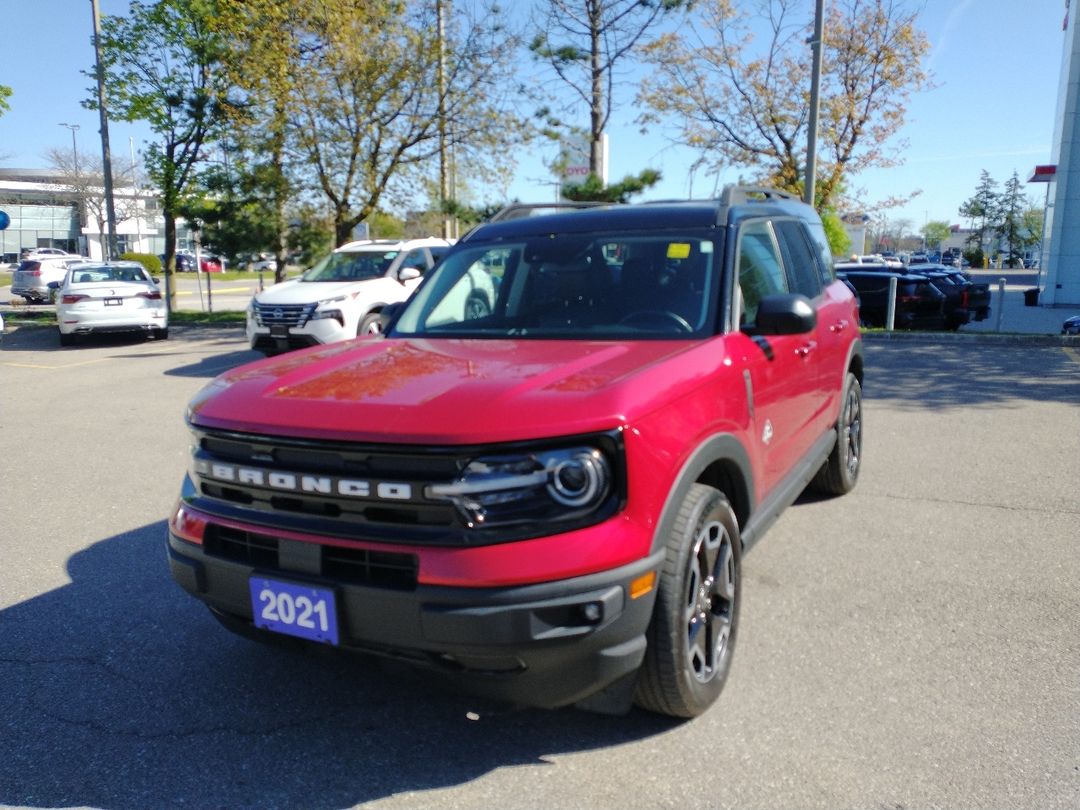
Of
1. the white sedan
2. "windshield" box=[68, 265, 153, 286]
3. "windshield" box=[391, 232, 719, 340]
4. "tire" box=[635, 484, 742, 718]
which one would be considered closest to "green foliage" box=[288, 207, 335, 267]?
"windshield" box=[68, 265, 153, 286]

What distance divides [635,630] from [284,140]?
1781 cm

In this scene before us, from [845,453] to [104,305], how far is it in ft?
46.5

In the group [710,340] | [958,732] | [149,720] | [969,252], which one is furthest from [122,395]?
[969,252]

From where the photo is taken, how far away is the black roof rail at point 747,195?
4.27m

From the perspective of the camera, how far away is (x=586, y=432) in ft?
8.57

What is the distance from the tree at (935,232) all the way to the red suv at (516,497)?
130 meters

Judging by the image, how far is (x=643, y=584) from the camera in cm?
269

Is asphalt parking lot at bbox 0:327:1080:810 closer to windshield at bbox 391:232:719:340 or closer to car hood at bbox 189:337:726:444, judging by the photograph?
car hood at bbox 189:337:726:444

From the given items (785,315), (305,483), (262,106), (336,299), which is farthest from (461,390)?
(262,106)

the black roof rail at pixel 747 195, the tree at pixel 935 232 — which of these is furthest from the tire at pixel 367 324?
the tree at pixel 935 232

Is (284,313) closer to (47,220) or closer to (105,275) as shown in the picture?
(105,275)

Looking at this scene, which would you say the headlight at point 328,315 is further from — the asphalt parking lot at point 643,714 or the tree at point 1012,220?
the tree at point 1012,220

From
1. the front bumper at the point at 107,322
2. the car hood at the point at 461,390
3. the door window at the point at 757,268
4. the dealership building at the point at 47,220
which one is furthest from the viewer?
the dealership building at the point at 47,220

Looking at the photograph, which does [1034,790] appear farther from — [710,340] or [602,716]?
[710,340]
